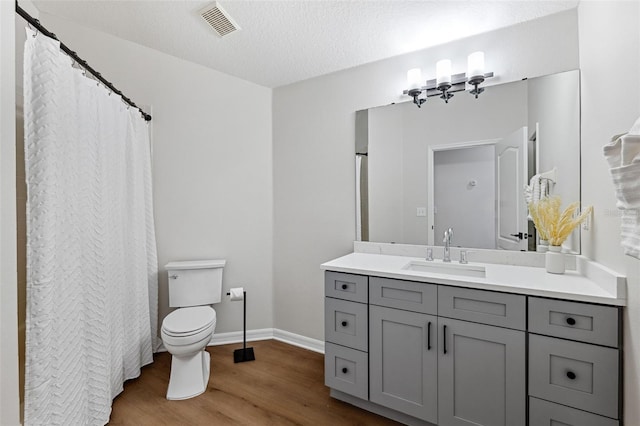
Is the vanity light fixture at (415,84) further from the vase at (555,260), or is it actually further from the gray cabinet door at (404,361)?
the gray cabinet door at (404,361)

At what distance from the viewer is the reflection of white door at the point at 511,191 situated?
1.94 metres

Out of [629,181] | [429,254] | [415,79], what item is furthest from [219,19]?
[629,181]

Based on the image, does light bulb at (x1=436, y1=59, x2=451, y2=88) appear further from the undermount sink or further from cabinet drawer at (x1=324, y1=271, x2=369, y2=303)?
cabinet drawer at (x1=324, y1=271, x2=369, y2=303)

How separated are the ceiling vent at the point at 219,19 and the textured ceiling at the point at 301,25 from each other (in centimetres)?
4

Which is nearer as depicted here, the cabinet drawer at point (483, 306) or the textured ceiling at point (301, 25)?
the cabinet drawer at point (483, 306)

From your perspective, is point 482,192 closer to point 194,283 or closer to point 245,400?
point 245,400

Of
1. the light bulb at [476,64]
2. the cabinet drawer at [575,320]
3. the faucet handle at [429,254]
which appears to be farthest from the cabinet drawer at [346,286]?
the light bulb at [476,64]

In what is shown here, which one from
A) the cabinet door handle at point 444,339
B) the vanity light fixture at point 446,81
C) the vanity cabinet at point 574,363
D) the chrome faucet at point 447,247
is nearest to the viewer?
the vanity cabinet at point 574,363

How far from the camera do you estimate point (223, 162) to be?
2.83 m

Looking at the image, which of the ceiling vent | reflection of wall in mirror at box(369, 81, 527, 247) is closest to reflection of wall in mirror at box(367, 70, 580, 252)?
reflection of wall in mirror at box(369, 81, 527, 247)

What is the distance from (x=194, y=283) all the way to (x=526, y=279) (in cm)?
230

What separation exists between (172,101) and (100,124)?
93cm

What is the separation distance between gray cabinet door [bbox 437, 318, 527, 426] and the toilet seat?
1.49m

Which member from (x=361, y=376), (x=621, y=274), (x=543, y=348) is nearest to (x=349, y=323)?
(x=361, y=376)
